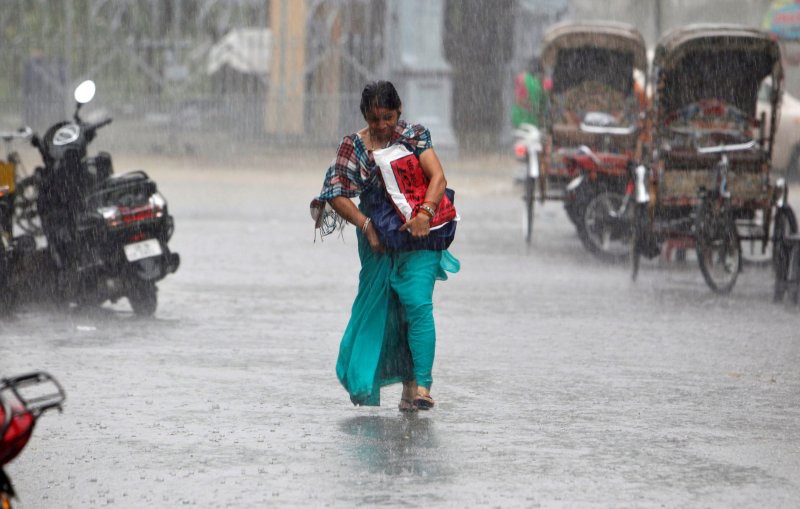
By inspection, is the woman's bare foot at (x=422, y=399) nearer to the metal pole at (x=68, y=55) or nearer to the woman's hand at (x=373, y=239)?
the woman's hand at (x=373, y=239)

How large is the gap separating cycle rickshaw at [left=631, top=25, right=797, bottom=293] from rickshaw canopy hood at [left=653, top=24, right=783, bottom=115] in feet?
0.04

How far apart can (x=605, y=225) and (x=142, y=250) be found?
5402mm

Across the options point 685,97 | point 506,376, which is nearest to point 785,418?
point 506,376

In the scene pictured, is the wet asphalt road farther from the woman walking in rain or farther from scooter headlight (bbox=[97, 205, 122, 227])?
scooter headlight (bbox=[97, 205, 122, 227])

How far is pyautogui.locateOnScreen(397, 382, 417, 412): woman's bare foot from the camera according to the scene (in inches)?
283

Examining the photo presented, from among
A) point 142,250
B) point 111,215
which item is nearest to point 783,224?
point 142,250

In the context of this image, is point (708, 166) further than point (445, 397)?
Yes

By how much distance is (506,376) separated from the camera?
324 inches

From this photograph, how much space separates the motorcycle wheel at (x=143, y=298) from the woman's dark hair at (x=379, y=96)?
12.1ft

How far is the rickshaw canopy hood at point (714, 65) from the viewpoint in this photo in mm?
13203

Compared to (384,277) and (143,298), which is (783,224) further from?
(384,277)

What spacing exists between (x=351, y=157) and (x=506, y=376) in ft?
5.62

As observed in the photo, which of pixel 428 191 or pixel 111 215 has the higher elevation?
pixel 428 191

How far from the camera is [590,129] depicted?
14844 millimetres
